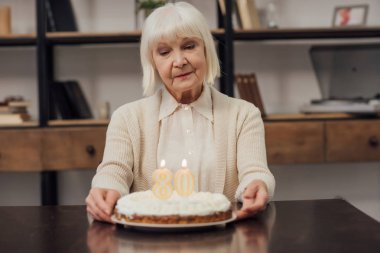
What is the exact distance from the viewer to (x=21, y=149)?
2959mm

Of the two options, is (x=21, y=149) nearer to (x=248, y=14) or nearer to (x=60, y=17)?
(x=60, y=17)

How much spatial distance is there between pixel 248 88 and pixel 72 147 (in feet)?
3.19

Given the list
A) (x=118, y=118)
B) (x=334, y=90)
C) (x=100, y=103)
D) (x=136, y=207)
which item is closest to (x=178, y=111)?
(x=118, y=118)

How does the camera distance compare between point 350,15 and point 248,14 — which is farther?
point 350,15

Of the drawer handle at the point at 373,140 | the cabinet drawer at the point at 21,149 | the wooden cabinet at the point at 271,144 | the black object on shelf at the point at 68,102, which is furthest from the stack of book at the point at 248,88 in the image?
the cabinet drawer at the point at 21,149

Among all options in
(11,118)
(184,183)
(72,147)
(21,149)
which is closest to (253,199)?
(184,183)

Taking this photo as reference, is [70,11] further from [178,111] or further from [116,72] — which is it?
[178,111]

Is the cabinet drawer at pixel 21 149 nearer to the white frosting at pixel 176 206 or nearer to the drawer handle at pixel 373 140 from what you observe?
the drawer handle at pixel 373 140

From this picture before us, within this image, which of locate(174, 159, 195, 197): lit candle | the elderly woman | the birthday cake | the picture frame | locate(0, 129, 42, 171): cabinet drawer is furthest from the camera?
the picture frame

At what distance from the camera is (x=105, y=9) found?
3.35 metres

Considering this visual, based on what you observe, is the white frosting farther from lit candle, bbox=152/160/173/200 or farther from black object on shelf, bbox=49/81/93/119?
black object on shelf, bbox=49/81/93/119

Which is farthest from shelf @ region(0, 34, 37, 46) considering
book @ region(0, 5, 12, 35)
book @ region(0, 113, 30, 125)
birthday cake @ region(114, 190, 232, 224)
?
birthday cake @ region(114, 190, 232, 224)

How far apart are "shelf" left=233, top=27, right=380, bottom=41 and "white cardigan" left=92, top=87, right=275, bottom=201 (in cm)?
123

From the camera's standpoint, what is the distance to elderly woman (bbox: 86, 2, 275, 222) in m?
1.72
